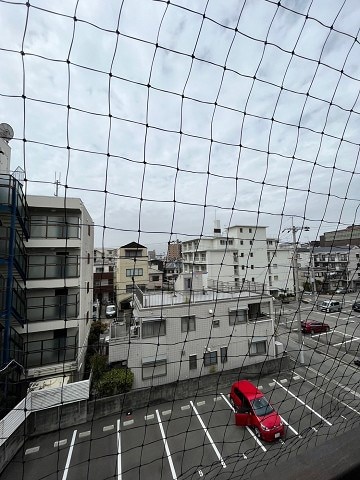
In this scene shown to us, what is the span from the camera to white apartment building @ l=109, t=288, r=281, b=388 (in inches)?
147

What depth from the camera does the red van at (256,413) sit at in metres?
2.67

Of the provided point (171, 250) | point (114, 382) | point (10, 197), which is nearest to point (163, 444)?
point (114, 382)

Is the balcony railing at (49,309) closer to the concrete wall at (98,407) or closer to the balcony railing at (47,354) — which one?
the balcony railing at (47,354)

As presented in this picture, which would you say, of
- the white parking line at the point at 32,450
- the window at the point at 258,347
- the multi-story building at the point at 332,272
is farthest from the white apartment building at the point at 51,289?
the multi-story building at the point at 332,272

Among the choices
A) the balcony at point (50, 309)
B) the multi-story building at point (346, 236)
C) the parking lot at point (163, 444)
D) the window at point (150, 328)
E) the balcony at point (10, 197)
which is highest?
the balcony at point (10, 197)

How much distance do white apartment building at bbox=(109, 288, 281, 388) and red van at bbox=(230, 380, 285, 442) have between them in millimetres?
482

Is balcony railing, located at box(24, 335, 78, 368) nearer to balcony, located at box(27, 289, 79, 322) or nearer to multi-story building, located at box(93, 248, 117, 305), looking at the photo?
balcony, located at box(27, 289, 79, 322)

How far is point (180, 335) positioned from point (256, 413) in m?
1.44

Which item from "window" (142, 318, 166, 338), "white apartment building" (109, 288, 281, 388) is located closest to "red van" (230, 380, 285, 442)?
"white apartment building" (109, 288, 281, 388)

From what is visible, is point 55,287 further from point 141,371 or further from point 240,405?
point 240,405

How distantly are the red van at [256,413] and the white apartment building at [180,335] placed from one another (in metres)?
0.48

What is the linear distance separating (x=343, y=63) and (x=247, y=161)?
0.49m

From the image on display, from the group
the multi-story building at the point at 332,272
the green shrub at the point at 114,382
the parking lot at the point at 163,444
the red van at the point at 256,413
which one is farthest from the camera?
the green shrub at the point at 114,382

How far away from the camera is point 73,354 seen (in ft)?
13.0
